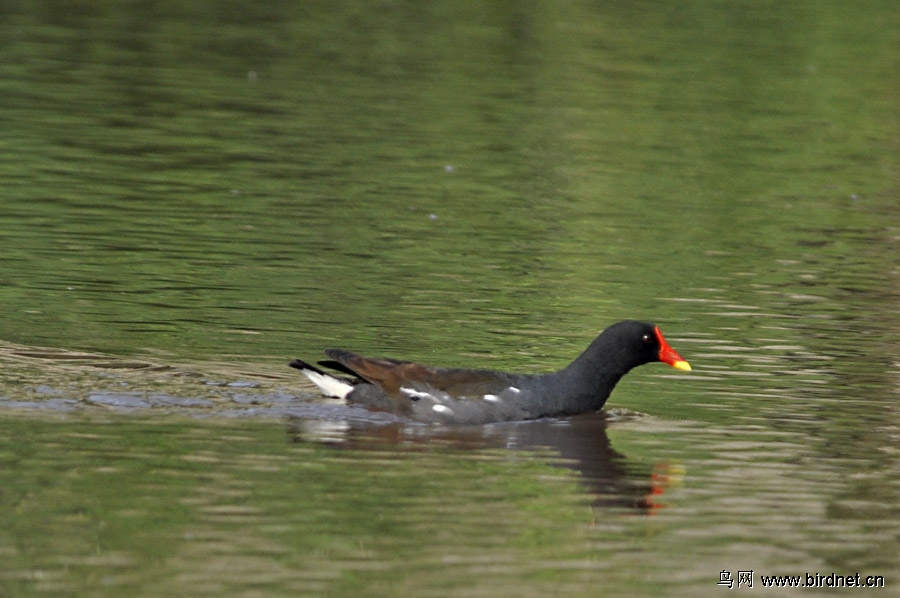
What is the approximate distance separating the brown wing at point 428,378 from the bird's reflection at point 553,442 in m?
0.26

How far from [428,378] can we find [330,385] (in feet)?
2.68

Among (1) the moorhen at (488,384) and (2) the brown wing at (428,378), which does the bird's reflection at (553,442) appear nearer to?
(1) the moorhen at (488,384)

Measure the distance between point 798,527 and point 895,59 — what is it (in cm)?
2590

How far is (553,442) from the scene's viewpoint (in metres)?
11.3

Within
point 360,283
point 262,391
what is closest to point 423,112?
point 360,283

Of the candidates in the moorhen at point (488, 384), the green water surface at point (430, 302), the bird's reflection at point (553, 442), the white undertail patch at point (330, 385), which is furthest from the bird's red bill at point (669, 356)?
the white undertail patch at point (330, 385)

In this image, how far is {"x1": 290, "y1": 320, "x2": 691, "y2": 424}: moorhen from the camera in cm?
1166

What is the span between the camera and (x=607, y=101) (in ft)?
92.3

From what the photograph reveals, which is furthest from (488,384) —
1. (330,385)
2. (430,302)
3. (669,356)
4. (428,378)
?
(430,302)

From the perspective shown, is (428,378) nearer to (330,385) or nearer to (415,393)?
(415,393)

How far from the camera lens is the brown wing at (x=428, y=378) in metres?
11.7

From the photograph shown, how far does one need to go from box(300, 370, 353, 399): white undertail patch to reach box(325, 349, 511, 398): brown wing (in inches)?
8.6

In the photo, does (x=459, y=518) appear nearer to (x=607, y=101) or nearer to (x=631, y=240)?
(x=631, y=240)

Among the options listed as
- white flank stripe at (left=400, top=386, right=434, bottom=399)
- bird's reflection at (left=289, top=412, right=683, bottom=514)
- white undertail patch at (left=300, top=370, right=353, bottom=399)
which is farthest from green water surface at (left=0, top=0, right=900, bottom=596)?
white flank stripe at (left=400, top=386, right=434, bottom=399)
